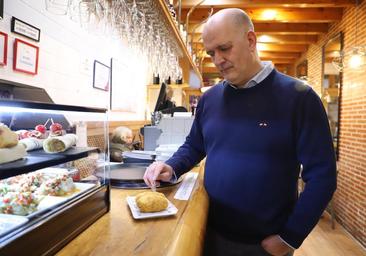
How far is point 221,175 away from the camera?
1433mm

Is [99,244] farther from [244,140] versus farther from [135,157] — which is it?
[135,157]

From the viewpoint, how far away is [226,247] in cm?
148

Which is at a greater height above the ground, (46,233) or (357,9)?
(357,9)

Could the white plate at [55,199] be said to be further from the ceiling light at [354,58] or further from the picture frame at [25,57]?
the ceiling light at [354,58]

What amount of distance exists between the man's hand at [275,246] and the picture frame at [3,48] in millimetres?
1757

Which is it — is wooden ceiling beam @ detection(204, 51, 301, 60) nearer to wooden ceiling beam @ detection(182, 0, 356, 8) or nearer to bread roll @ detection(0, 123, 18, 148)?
wooden ceiling beam @ detection(182, 0, 356, 8)

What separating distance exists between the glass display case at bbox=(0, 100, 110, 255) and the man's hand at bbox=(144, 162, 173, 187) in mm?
261

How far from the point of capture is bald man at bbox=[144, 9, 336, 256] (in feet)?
4.23

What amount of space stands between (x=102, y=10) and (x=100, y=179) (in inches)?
36.4

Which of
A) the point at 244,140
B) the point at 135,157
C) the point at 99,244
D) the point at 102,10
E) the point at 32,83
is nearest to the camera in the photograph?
the point at 99,244

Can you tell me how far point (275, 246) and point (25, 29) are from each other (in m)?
1.94

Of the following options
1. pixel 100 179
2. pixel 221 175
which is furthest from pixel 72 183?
pixel 221 175

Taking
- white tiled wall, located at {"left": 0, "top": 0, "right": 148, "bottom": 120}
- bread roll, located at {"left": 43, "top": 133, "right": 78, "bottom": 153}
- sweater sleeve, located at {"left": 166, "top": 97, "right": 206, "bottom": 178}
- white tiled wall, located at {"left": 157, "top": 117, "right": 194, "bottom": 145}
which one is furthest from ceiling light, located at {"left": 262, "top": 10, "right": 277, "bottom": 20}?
bread roll, located at {"left": 43, "top": 133, "right": 78, "bottom": 153}

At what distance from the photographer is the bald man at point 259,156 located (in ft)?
4.23
